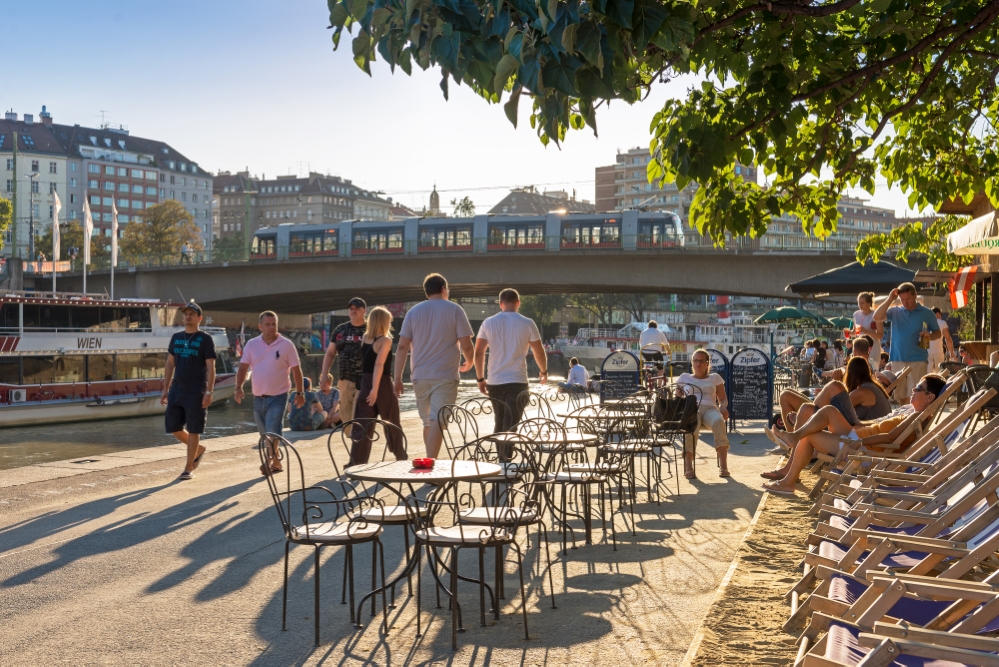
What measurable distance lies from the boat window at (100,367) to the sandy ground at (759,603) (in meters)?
28.6

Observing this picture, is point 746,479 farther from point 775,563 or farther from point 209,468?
point 209,468

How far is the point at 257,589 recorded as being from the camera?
6.13m

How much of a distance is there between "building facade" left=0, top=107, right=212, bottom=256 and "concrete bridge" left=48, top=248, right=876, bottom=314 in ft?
248

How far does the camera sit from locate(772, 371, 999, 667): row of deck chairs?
3.12 meters

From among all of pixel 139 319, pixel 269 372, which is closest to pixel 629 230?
pixel 139 319

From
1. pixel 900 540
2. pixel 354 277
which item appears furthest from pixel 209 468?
pixel 354 277

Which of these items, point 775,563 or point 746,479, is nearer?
point 775,563

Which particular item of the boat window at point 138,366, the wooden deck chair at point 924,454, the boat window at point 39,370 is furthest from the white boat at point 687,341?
the wooden deck chair at point 924,454

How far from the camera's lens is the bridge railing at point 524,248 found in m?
43.0

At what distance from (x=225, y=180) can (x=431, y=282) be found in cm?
19050

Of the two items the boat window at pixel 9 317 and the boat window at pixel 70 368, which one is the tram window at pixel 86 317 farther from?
the boat window at pixel 9 317

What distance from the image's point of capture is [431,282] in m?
9.52

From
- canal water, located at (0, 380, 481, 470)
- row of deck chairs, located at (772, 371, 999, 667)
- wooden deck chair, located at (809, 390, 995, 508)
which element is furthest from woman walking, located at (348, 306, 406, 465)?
canal water, located at (0, 380, 481, 470)

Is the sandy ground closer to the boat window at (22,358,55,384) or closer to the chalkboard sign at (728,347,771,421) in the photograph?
the chalkboard sign at (728,347,771,421)
